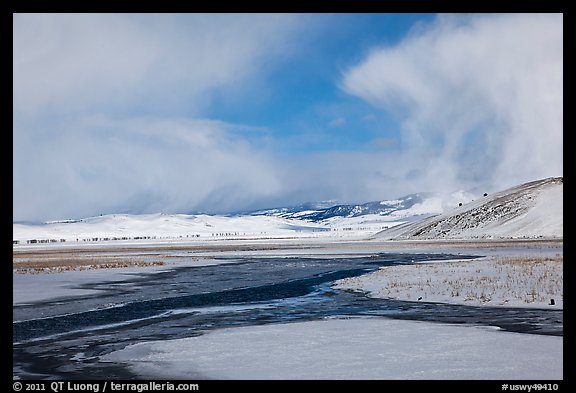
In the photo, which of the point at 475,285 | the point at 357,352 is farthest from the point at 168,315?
the point at 475,285

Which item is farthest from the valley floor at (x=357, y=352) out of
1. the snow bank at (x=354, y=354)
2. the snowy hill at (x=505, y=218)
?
the snowy hill at (x=505, y=218)

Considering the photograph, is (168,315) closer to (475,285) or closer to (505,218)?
(475,285)

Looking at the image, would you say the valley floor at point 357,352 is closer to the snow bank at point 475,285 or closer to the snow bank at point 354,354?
the snow bank at point 354,354

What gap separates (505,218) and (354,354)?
130m

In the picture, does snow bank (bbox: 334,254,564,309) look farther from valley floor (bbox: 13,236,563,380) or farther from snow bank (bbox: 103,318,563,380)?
snow bank (bbox: 103,318,563,380)

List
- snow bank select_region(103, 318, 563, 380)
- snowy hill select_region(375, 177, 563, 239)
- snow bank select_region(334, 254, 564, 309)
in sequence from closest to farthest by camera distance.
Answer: snow bank select_region(103, 318, 563, 380) < snow bank select_region(334, 254, 564, 309) < snowy hill select_region(375, 177, 563, 239)

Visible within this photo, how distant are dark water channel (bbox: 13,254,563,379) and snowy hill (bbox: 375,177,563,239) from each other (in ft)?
322

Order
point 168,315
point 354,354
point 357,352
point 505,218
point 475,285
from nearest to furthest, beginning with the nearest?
point 354,354 → point 357,352 → point 168,315 → point 475,285 → point 505,218

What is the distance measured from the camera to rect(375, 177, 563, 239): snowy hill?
120 metres

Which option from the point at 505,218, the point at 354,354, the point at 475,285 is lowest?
the point at 354,354

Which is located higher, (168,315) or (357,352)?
(357,352)

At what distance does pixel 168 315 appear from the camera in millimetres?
22297

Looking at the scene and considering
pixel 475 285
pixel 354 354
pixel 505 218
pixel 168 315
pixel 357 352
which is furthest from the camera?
pixel 505 218

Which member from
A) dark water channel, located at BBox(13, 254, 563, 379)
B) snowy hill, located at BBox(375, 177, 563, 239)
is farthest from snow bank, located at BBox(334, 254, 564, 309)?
snowy hill, located at BBox(375, 177, 563, 239)
